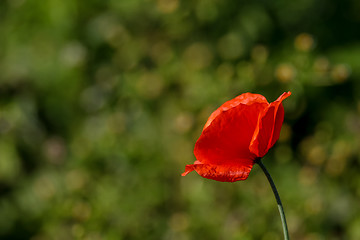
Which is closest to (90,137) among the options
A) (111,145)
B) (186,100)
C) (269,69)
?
(111,145)

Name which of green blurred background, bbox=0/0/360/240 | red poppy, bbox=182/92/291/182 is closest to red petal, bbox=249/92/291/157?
red poppy, bbox=182/92/291/182

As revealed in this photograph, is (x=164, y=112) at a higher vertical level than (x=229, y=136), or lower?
lower

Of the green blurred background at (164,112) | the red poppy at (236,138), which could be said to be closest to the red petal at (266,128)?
the red poppy at (236,138)

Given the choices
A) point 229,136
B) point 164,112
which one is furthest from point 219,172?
point 164,112

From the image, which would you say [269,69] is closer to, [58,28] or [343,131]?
[343,131]

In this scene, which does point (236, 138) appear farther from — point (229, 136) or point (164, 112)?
point (164, 112)

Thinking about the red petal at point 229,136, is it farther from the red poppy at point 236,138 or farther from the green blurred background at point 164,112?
the green blurred background at point 164,112

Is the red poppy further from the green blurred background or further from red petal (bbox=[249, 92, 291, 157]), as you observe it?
the green blurred background
